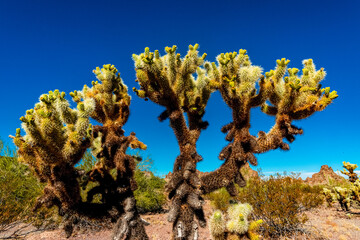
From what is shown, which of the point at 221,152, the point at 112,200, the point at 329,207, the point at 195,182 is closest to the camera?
the point at 195,182

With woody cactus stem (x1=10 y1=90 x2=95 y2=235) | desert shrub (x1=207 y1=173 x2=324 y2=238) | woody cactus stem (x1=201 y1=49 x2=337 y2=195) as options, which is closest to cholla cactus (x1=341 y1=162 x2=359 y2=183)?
desert shrub (x1=207 y1=173 x2=324 y2=238)

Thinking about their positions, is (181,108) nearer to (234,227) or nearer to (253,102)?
(253,102)

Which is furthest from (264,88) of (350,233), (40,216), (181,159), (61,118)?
(40,216)

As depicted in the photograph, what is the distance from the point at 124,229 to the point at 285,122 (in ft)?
12.5

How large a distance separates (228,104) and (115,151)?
2.68 meters

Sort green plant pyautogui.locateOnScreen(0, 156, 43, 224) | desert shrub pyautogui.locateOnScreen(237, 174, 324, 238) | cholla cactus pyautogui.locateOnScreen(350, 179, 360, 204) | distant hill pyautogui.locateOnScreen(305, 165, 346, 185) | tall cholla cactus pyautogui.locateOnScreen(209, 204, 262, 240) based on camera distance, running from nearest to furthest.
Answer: tall cholla cactus pyautogui.locateOnScreen(209, 204, 262, 240)
desert shrub pyautogui.locateOnScreen(237, 174, 324, 238)
green plant pyautogui.locateOnScreen(0, 156, 43, 224)
cholla cactus pyautogui.locateOnScreen(350, 179, 360, 204)
distant hill pyautogui.locateOnScreen(305, 165, 346, 185)

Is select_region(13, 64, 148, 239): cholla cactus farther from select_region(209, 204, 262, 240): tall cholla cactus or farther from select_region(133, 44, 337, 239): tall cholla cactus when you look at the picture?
select_region(209, 204, 262, 240): tall cholla cactus

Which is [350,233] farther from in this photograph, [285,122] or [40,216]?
[40,216]

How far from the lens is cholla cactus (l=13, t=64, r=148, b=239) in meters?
3.78

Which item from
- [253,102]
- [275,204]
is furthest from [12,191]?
[275,204]

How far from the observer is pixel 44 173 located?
13.0 ft

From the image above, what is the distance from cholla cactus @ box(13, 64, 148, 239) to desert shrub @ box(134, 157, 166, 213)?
278 inches

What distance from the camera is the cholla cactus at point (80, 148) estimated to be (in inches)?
149

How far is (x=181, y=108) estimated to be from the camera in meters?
4.38
